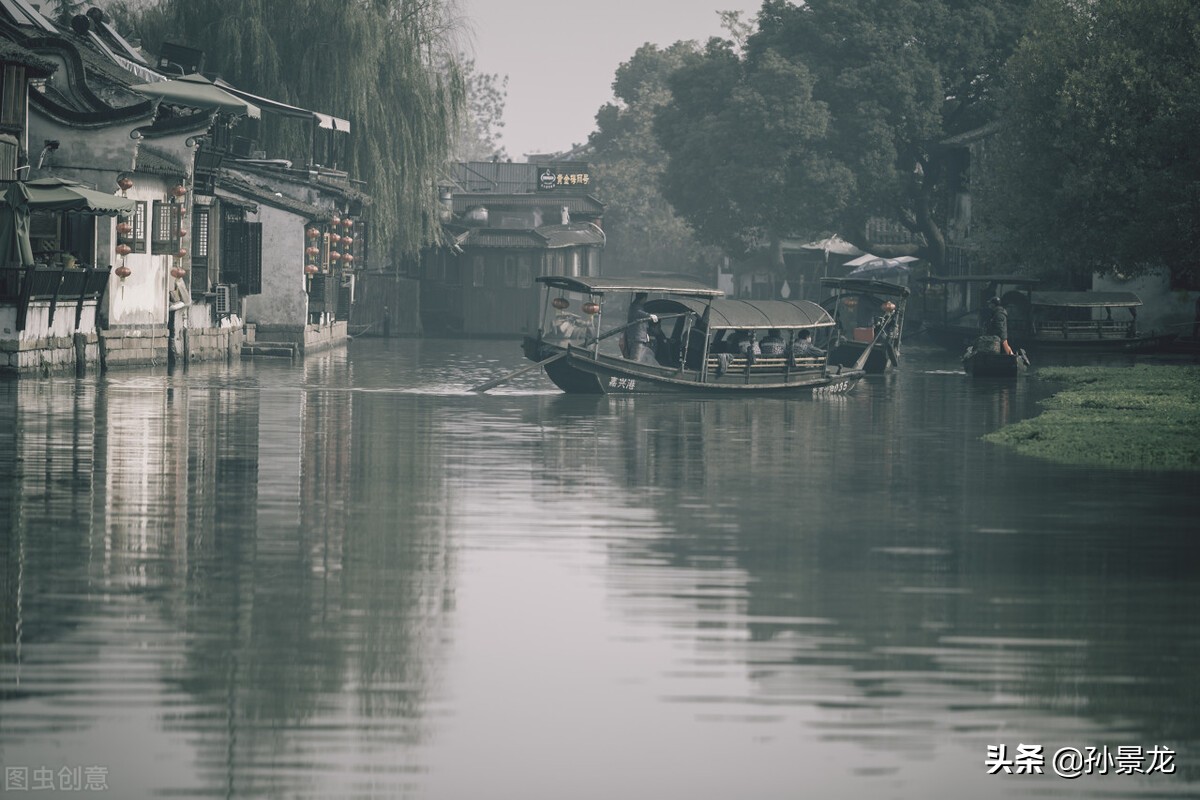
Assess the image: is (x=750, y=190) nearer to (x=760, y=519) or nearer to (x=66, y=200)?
(x=66, y=200)

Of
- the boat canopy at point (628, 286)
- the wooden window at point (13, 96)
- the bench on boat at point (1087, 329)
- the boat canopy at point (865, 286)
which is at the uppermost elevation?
the wooden window at point (13, 96)

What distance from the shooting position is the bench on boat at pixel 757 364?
31406 mm

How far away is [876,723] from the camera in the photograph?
327 inches

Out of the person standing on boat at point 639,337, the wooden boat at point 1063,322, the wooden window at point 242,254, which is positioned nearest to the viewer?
the person standing on boat at point 639,337

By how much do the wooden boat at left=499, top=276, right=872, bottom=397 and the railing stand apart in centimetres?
708

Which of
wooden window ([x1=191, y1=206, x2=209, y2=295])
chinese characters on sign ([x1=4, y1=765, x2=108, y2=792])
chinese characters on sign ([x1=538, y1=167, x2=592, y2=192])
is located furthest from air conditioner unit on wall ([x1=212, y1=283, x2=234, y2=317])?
chinese characters on sign ([x1=4, y1=765, x2=108, y2=792])

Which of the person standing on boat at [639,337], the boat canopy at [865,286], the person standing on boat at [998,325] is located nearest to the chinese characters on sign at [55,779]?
the person standing on boat at [639,337]

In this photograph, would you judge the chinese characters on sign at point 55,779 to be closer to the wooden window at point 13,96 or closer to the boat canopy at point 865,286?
the wooden window at point 13,96

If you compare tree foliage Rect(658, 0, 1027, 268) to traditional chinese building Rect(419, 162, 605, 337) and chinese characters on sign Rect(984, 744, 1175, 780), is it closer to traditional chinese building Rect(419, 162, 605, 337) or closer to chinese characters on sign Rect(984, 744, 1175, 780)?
traditional chinese building Rect(419, 162, 605, 337)

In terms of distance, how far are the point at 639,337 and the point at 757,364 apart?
214cm

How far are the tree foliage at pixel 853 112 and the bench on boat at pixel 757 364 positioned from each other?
3004 centimetres

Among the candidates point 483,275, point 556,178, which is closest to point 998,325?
point 483,275

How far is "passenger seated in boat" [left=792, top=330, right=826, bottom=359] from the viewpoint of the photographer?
3462 cm

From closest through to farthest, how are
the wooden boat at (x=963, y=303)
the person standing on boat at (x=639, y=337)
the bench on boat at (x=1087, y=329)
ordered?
1. the person standing on boat at (x=639, y=337)
2. the bench on boat at (x=1087, y=329)
3. the wooden boat at (x=963, y=303)
